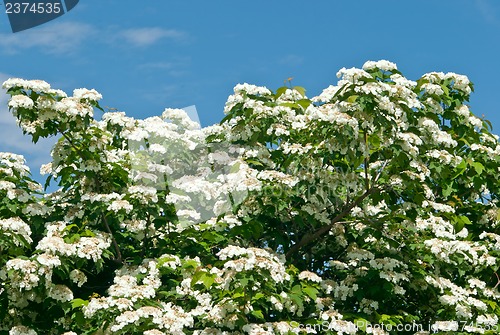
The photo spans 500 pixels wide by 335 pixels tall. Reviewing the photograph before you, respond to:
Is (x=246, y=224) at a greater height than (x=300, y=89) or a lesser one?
lesser

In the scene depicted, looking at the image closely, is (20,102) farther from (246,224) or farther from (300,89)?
(300,89)

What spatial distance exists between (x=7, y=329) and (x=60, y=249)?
1554mm

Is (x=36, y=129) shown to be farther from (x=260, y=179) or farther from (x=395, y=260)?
(x=395, y=260)

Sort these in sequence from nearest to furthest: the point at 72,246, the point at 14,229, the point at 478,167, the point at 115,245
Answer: the point at 72,246, the point at 14,229, the point at 115,245, the point at 478,167

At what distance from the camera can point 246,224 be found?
8773 millimetres

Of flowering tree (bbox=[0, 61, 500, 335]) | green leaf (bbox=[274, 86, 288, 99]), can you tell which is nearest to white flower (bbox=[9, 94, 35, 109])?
flowering tree (bbox=[0, 61, 500, 335])

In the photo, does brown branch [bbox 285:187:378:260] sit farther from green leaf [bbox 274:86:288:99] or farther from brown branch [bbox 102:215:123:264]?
brown branch [bbox 102:215:123:264]

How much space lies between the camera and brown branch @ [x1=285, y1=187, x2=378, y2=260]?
9.27 meters

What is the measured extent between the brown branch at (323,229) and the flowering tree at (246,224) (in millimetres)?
21

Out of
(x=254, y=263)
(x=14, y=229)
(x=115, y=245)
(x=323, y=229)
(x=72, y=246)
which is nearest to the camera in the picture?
(x=254, y=263)

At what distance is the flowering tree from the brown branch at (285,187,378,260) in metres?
0.02

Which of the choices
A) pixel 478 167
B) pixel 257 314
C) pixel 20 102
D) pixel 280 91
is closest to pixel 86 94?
pixel 20 102

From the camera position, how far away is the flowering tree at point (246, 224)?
8.09 metres

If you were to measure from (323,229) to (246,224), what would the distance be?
3.55ft
